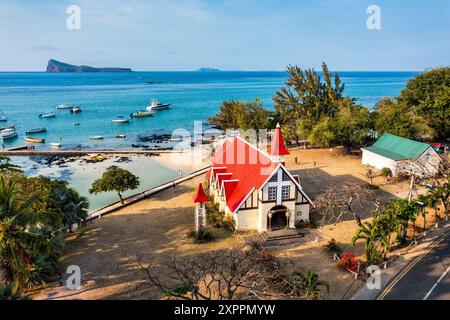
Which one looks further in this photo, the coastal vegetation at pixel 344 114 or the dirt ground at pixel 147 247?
the coastal vegetation at pixel 344 114

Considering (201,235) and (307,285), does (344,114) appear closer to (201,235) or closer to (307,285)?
(201,235)

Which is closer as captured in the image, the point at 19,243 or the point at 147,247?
the point at 19,243

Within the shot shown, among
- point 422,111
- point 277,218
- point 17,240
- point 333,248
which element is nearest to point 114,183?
point 17,240

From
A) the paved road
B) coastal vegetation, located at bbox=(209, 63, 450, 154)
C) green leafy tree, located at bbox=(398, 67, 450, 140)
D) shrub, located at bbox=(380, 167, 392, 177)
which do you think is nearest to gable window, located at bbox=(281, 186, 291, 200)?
the paved road

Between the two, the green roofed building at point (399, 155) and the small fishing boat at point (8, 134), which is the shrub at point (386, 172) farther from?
the small fishing boat at point (8, 134)

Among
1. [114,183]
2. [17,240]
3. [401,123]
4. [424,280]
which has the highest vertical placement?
[401,123]

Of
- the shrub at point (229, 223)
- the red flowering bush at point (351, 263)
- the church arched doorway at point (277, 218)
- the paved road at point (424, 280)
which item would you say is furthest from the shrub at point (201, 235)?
the paved road at point (424, 280)
